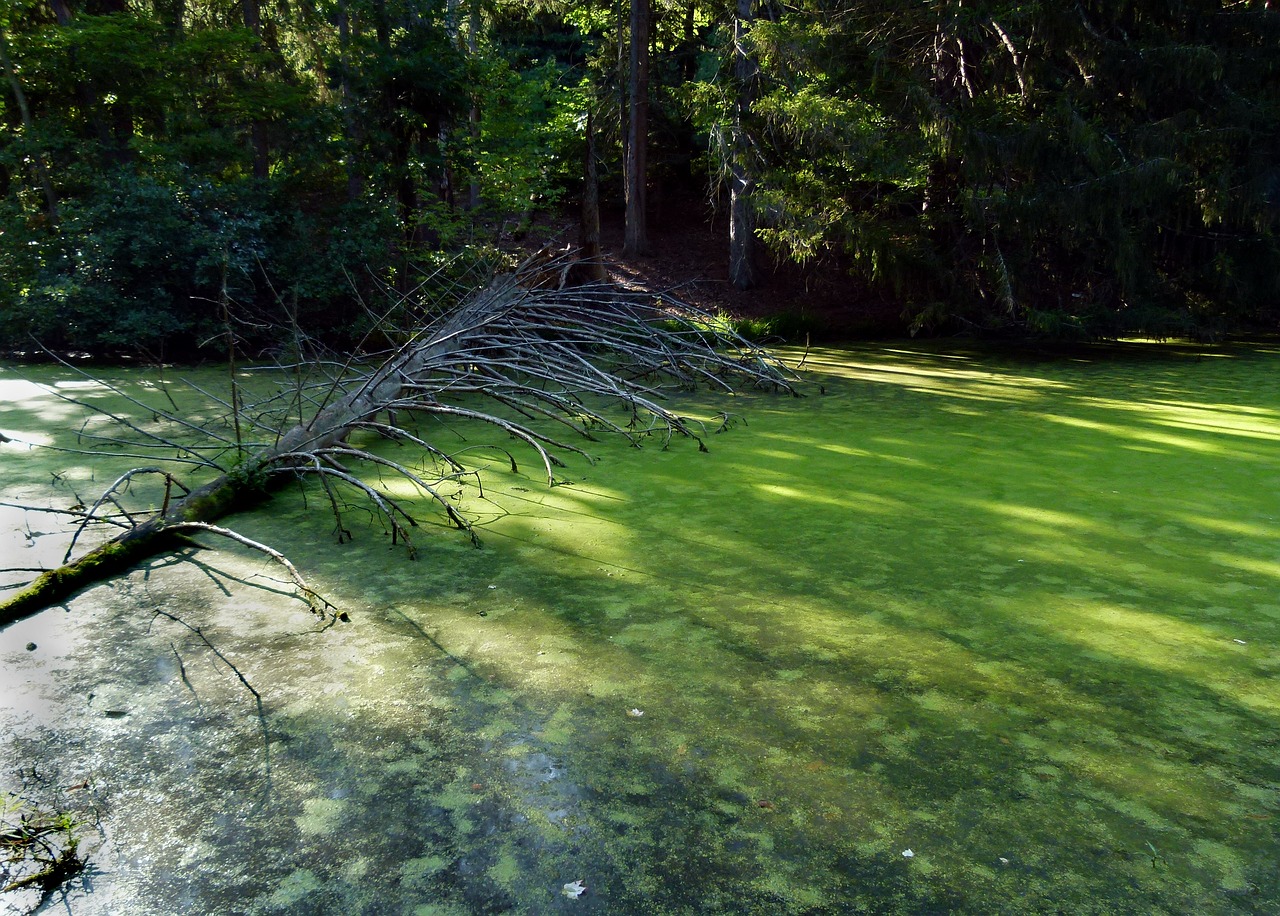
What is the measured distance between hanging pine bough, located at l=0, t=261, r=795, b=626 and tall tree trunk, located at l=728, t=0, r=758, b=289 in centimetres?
293

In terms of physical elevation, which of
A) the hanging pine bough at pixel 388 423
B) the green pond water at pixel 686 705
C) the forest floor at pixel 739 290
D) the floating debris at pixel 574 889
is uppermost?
the forest floor at pixel 739 290

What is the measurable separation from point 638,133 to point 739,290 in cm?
281

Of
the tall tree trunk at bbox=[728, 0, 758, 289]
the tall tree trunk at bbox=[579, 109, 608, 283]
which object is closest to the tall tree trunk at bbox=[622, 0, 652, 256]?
the tall tree trunk at bbox=[728, 0, 758, 289]

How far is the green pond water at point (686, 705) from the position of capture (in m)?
1.77

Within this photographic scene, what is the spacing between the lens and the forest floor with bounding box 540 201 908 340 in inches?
456

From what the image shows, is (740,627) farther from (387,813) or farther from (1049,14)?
(1049,14)

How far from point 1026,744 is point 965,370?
691 cm

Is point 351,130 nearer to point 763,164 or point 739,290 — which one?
point 763,164

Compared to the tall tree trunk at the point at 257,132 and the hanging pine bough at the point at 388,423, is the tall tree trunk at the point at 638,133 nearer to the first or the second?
the tall tree trunk at the point at 257,132

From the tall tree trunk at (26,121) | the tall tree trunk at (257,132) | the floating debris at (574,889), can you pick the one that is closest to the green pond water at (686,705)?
the floating debris at (574,889)

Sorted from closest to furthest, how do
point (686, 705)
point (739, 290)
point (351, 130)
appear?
point (686, 705), point (351, 130), point (739, 290)

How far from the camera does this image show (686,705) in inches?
94.0

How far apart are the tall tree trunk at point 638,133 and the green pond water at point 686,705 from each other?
34.2 feet

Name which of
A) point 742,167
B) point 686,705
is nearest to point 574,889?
point 686,705
